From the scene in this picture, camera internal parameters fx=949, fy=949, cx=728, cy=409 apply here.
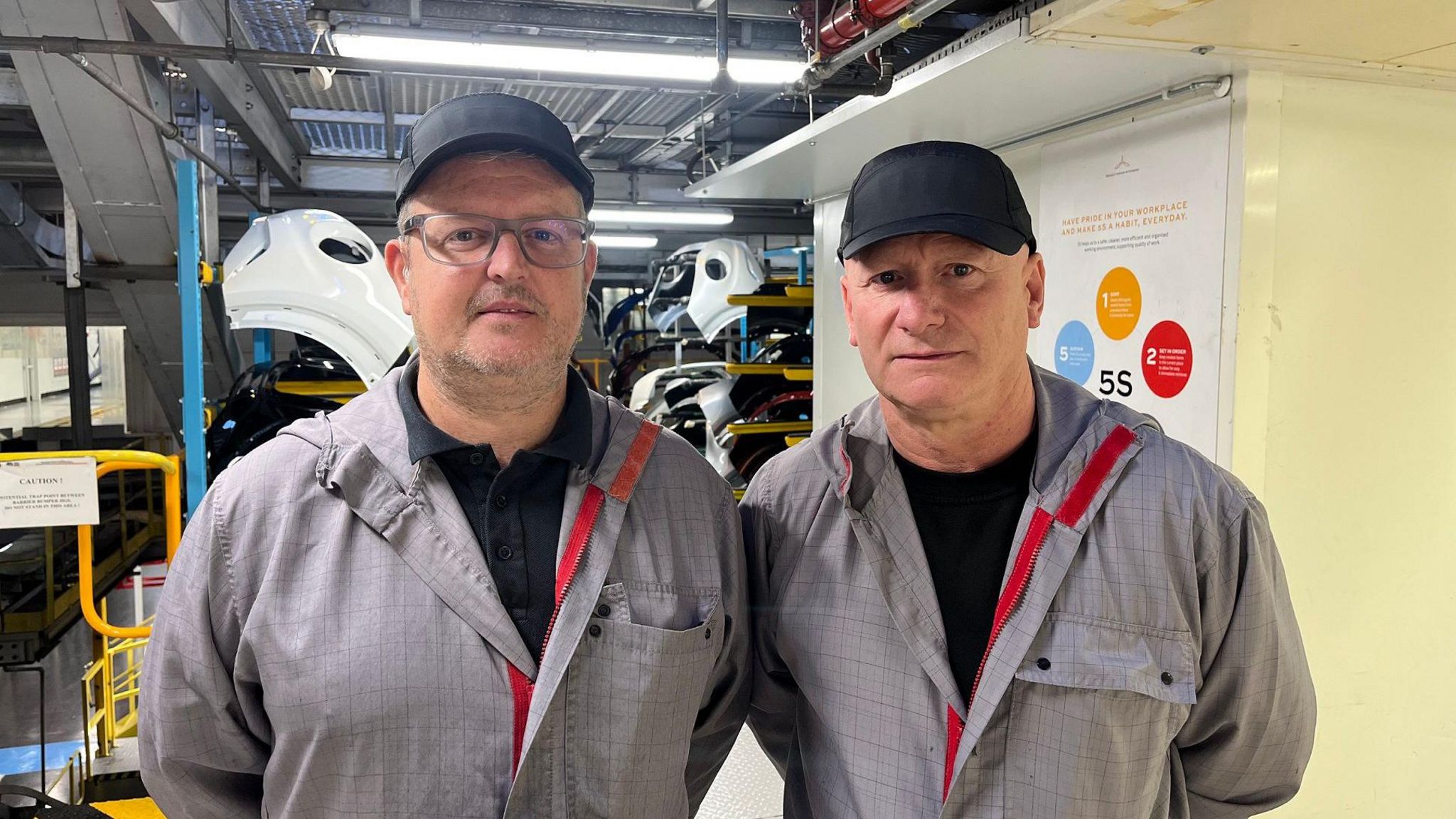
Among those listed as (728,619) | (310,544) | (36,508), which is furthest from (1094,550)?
(36,508)

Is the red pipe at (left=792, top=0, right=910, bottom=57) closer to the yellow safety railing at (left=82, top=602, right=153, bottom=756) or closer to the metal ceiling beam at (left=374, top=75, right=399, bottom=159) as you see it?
the yellow safety railing at (left=82, top=602, right=153, bottom=756)

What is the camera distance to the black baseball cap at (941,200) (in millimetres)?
1540

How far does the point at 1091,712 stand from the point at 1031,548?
268 millimetres

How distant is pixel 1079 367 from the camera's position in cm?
352

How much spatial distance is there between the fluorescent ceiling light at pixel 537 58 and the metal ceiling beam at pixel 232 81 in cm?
180

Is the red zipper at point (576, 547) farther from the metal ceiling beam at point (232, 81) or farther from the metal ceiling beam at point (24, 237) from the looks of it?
the metal ceiling beam at point (24, 237)

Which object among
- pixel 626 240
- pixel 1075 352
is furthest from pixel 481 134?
pixel 626 240

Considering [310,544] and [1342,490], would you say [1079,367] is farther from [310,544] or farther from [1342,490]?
[310,544]

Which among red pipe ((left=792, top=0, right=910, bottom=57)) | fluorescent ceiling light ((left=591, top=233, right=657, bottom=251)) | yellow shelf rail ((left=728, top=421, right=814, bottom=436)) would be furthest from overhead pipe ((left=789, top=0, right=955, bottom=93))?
fluorescent ceiling light ((left=591, top=233, right=657, bottom=251))

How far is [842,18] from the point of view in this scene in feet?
11.6

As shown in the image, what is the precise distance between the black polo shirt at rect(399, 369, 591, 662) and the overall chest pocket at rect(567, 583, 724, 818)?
10 cm

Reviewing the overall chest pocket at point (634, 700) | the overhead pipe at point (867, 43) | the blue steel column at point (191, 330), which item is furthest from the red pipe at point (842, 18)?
the blue steel column at point (191, 330)

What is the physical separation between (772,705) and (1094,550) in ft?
2.34

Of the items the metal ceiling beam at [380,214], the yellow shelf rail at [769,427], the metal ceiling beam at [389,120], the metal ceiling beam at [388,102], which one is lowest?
the yellow shelf rail at [769,427]
